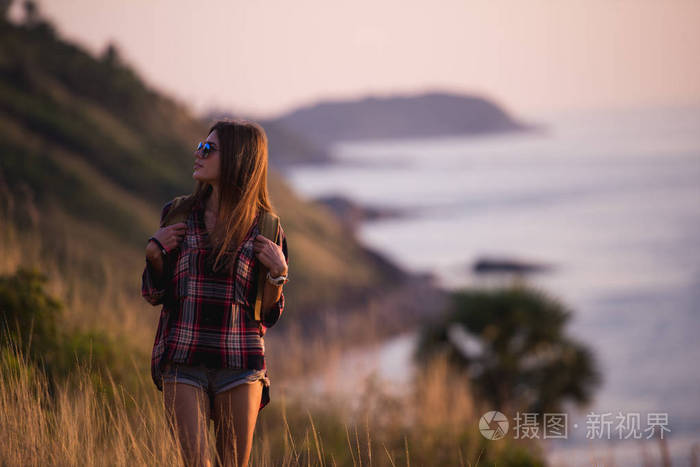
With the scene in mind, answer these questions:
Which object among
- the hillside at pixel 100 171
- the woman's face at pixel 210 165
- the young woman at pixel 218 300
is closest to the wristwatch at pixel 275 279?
the young woman at pixel 218 300

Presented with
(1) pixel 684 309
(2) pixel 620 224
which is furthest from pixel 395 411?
(2) pixel 620 224

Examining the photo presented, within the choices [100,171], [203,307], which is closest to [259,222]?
[203,307]

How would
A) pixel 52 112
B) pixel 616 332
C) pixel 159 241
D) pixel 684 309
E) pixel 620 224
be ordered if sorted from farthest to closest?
pixel 620 224, pixel 684 309, pixel 616 332, pixel 52 112, pixel 159 241

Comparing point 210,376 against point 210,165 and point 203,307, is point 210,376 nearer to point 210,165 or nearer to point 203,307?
point 203,307

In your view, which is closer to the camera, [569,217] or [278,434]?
[278,434]

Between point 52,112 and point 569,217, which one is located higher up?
point 569,217

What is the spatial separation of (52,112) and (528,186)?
77021mm

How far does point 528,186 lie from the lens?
89.8 m

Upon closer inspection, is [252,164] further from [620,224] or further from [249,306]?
[620,224]

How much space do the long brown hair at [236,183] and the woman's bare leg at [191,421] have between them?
499 mm

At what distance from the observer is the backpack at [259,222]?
10.2 feet

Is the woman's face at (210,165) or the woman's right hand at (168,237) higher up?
the woman's face at (210,165)

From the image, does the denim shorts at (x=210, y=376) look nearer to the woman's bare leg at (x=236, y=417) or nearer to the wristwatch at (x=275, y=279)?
the woman's bare leg at (x=236, y=417)

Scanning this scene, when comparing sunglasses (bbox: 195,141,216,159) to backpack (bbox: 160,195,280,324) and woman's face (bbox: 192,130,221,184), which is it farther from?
backpack (bbox: 160,195,280,324)
